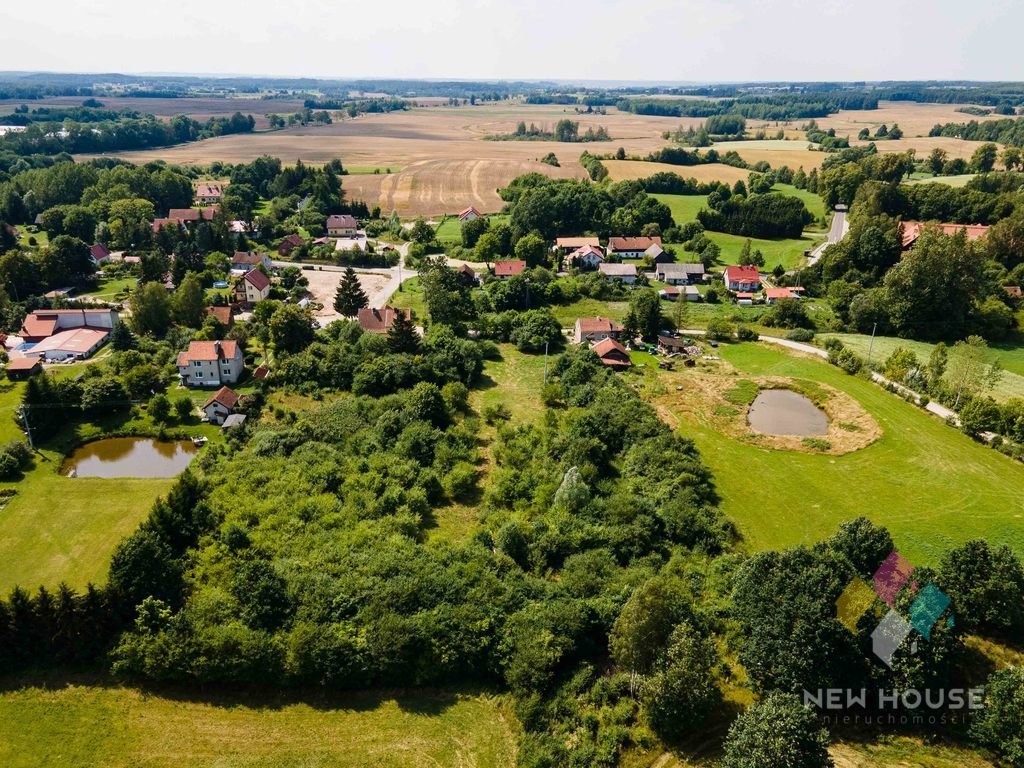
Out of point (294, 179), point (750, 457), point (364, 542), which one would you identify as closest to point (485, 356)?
point (750, 457)

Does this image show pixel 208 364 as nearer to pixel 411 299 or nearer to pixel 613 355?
pixel 411 299

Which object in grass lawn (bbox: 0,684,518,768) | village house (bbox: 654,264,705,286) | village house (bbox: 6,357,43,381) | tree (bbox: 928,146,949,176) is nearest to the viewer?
grass lawn (bbox: 0,684,518,768)

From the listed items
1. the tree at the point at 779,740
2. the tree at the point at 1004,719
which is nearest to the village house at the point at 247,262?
the tree at the point at 779,740

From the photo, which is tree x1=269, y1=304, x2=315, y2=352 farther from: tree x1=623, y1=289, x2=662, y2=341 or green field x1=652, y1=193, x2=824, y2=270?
green field x1=652, y1=193, x2=824, y2=270

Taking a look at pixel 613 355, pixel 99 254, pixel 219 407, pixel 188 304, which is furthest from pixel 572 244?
pixel 99 254

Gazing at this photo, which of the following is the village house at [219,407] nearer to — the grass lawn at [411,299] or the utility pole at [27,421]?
the utility pole at [27,421]

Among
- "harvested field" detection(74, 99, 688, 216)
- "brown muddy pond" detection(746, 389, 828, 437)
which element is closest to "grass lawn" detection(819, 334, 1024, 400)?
"brown muddy pond" detection(746, 389, 828, 437)
